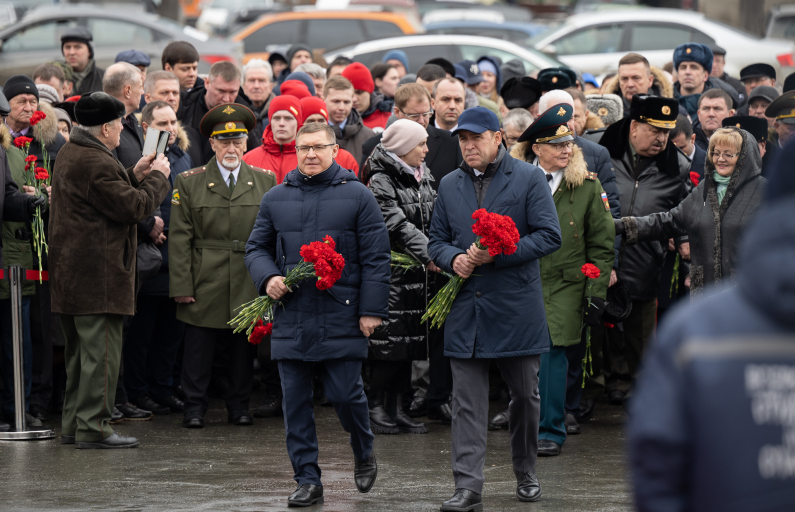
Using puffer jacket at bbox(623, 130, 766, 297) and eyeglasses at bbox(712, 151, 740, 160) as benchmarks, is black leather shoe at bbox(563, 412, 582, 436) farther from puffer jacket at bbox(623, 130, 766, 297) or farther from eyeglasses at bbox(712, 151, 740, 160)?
eyeglasses at bbox(712, 151, 740, 160)

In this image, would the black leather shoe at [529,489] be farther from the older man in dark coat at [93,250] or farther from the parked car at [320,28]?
the parked car at [320,28]

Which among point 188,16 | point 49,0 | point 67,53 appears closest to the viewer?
point 67,53

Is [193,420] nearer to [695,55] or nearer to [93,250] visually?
[93,250]

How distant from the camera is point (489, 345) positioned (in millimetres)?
6242

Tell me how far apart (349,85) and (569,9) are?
1164 inches

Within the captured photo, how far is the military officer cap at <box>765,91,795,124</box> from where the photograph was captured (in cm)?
977

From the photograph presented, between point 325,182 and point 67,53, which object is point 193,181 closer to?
point 325,182

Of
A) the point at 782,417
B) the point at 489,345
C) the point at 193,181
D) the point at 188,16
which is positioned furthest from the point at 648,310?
the point at 188,16

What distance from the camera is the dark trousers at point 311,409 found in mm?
6285

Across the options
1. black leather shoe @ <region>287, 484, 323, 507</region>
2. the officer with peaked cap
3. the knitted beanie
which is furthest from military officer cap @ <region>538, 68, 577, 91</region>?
black leather shoe @ <region>287, 484, 323, 507</region>

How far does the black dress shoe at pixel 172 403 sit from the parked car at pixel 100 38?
8.81 meters

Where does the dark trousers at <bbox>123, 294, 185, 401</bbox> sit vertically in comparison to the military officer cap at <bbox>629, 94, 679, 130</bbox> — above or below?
below

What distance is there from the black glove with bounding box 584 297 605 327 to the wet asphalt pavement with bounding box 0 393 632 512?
88 cm

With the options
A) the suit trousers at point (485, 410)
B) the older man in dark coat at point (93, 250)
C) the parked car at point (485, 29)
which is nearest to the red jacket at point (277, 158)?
the older man in dark coat at point (93, 250)
